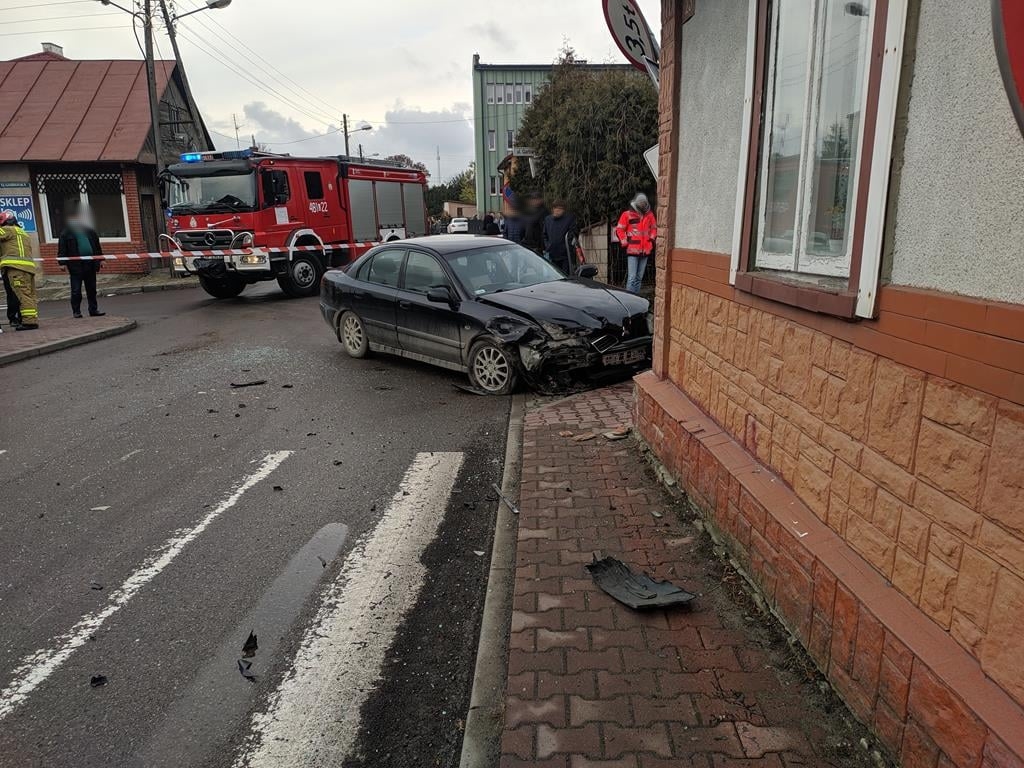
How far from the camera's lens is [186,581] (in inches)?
153

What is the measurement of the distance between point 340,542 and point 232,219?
12.5 m

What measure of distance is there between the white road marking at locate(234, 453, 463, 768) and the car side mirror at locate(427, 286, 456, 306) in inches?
128

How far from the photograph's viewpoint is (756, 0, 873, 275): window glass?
9.16 feet

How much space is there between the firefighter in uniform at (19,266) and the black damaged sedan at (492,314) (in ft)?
23.7

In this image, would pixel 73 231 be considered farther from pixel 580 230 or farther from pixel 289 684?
pixel 289 684

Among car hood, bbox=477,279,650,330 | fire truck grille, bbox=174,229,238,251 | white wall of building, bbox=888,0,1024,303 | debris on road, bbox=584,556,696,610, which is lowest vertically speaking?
debris on road, bbox=584,556,696,610

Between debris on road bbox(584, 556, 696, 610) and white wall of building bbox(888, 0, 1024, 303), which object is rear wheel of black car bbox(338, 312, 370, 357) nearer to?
debris on road bbox(584, 556, 696, 610)

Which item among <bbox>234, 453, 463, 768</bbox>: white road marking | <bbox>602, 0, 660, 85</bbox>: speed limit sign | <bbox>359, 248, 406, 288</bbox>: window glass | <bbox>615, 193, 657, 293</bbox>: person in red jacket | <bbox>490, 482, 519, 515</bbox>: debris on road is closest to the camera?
<bbox>234, 453, 463, 768</bbox>: white road marking

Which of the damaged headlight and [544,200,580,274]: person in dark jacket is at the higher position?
[544,200,580,274]: person in dark jacket

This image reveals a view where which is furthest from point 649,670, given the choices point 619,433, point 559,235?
point 559,235

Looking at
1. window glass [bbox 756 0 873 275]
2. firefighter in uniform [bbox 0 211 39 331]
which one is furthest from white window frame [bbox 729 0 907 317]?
firefighter in uniform [bbox 0 211 39 331]

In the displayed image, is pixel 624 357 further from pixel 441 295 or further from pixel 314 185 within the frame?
pixel 314 185

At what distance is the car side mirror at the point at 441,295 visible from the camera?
7.75 metres

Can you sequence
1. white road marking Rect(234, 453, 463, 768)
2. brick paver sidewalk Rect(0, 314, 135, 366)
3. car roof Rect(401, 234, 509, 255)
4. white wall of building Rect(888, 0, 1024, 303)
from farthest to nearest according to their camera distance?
brick paver sidewalk Rect(0, 314, 135, 366)
car roof Rect(401, 234, 509, 255)
white road marking Rect(234, 453, 463, 768)
white wall of building Rect(888, 0, 1024, 303)
